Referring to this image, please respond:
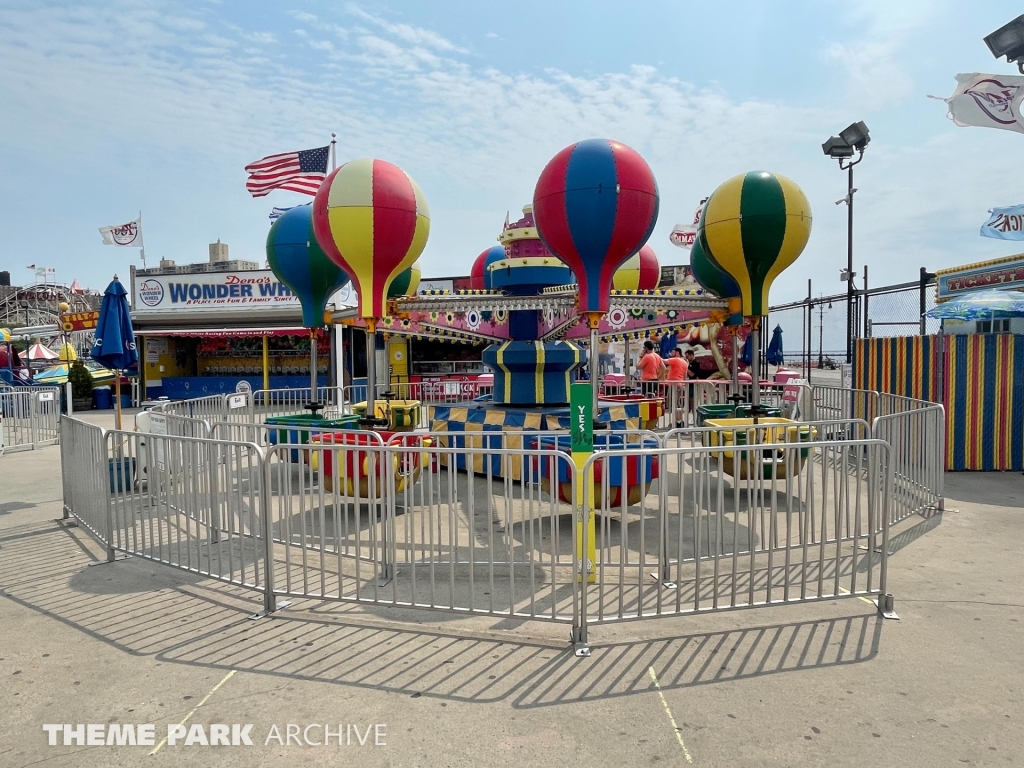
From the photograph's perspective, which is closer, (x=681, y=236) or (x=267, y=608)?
(x=267, y=608)

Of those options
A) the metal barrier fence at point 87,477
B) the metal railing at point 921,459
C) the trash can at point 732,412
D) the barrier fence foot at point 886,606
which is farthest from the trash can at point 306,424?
the metal railing at point 921,459

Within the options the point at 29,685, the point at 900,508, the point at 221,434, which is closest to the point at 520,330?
the point at 221,434

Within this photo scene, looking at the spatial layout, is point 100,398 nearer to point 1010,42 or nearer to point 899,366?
point 899,366

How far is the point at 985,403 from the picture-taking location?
9102mm

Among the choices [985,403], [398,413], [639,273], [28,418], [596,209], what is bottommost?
[28,418]

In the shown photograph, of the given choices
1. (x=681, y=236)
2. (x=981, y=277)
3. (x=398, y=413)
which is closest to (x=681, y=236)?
→ (x=681, y=236)

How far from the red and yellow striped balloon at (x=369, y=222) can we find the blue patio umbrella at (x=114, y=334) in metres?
2.99

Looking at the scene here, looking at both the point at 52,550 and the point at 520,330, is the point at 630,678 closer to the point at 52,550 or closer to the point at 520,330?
the point at 52,550

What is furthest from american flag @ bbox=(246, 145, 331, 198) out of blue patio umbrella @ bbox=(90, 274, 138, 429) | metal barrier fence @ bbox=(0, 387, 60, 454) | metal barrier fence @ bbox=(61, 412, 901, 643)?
metal barrier fence @ bbox=(61, 412, 901, 643)

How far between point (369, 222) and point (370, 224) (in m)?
0.02

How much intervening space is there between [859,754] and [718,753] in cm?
62

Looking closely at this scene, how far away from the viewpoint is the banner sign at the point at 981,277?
603 inches

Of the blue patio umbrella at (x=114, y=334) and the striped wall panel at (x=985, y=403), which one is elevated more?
the blue patio umbrella at (x=114, y=334)

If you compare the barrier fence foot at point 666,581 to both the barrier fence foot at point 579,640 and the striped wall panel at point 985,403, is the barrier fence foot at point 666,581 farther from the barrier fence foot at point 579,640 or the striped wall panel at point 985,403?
the striped wall panel at point 985,403
